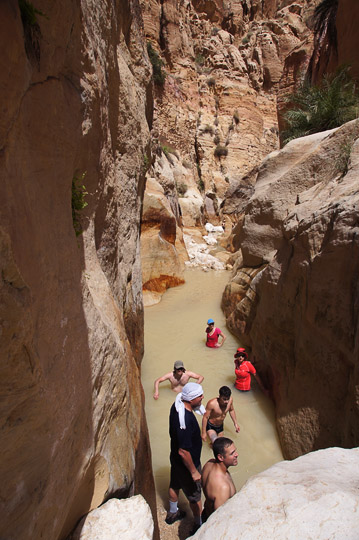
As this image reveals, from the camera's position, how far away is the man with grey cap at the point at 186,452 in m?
2.40

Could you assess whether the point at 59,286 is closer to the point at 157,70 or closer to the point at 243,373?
the point at 243,373

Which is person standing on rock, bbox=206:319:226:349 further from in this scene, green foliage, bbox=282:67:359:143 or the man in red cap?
green foliage, bbox=282:67:359:143

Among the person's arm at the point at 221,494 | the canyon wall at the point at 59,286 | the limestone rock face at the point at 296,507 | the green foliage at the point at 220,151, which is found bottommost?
the person's arm at the point at 221,494

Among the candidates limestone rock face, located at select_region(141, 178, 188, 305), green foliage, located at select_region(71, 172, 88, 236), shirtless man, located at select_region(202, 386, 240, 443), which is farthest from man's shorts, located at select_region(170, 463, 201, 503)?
limestone rock face, located at select_region(141, 178, 188, 305)

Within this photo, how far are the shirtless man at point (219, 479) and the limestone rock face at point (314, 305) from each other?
1068 mm

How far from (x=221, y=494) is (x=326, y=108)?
25.8 ft

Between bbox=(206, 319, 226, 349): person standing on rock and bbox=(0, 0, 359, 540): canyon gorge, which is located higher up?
bbox=(0, 0, 359, 540): canyon gorge

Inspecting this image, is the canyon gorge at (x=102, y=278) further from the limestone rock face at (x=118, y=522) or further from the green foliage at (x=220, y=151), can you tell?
the green foliage at (x=220, y=151)

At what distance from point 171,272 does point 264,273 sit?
4536 millimetres

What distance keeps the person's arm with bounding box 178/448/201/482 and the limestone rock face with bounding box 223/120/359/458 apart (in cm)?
131

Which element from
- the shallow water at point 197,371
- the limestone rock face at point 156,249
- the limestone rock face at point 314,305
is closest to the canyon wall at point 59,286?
the shallow water at point 197,371

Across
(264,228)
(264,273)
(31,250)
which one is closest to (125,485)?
(31,250)

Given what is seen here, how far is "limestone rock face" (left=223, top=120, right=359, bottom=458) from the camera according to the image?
9.02ft

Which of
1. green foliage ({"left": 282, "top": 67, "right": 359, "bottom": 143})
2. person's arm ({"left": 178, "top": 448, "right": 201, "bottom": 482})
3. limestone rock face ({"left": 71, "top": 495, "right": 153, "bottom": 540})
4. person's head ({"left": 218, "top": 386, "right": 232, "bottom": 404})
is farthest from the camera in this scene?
green foliage ({"left": 282, "top": 67, "right": 359, "bottom": 143})
